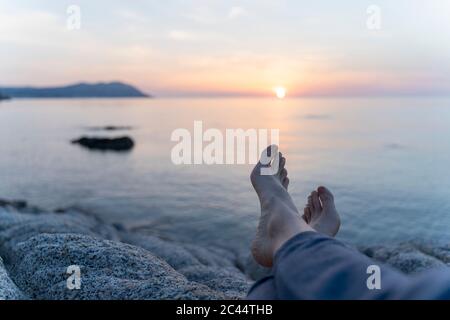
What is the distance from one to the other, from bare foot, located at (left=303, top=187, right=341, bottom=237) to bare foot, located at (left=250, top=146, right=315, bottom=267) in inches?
24.8

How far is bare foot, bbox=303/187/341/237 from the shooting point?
4371 millimetres

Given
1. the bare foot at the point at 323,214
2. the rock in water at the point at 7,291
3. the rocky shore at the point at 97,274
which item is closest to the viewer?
the rock in water at the point at 7,291

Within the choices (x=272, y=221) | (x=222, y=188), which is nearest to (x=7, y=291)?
(x=272, y=221)

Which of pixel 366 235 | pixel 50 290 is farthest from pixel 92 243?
Answer: pixel 366 235

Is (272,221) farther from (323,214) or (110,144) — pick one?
(110,144)

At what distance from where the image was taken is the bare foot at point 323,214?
14.3ft

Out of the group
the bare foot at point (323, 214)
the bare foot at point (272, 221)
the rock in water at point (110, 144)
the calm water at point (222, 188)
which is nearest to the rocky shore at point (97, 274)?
the bare foot at point (272, 221)

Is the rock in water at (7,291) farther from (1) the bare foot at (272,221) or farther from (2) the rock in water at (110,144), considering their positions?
(2) the rock in water at (110,144)

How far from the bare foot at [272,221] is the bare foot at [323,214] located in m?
0.63

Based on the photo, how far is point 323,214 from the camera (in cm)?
457

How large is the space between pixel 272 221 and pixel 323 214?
1518 mm
